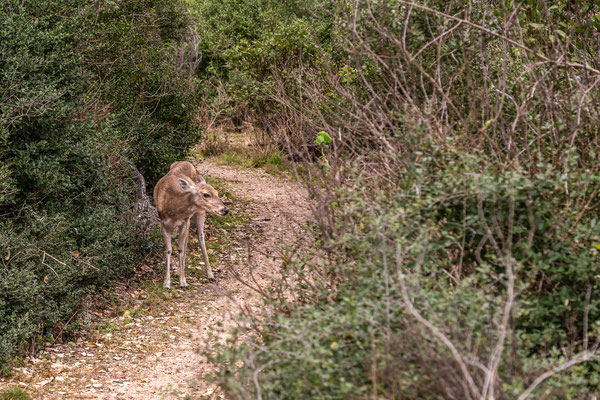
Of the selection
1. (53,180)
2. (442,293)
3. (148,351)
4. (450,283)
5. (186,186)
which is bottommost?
(148,351)

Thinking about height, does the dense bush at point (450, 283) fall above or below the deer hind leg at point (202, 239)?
above

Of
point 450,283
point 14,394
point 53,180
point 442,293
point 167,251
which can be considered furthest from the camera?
point 167,251

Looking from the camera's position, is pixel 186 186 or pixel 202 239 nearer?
pixel 186 186

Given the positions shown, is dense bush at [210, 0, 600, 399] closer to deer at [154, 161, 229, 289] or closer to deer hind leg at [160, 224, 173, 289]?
deer hind leg at [160, 224, 173, 289]

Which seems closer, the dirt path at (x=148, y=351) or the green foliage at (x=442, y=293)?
the green foliage at (x=442, y=293)

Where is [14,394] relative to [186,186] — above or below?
below

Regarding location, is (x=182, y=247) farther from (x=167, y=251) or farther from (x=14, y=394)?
(x=14, y=394)

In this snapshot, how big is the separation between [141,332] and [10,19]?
4118mm

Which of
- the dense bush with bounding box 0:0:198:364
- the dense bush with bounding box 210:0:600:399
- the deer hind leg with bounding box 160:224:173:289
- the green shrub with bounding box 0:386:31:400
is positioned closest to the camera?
the dense bush with bounding box 210:0:600:399

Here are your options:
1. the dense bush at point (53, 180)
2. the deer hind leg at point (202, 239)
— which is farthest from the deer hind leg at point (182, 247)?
the dense bush at point (53, 180)

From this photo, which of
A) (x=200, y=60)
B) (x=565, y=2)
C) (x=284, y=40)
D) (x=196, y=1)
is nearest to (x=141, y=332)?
(x=565, y=2)

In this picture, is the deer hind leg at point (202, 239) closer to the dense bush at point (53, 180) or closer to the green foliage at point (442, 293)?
the dense bush at point (53, 180)

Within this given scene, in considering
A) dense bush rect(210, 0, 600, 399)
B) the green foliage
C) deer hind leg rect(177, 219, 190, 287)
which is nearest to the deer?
deer hind leg rect(177, 219, 190, 287)

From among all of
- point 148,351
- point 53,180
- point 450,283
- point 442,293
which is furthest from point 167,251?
point 442,293
